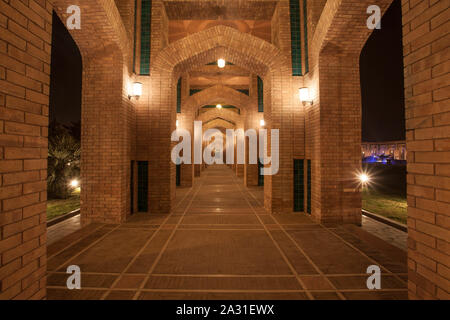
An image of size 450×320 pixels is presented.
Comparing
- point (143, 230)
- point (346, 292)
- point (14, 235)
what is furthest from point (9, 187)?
point (346, 292)

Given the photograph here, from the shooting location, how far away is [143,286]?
2.91 m

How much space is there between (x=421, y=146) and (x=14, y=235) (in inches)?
153

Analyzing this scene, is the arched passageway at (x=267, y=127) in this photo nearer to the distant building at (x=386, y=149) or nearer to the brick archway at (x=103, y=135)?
the brick archway at (x=103, y=135)

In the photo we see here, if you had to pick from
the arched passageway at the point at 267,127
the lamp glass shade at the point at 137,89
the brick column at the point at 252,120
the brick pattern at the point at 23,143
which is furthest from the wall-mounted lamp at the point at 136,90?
the brick column at the point at 252,120

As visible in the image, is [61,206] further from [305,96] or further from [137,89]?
[305,96]

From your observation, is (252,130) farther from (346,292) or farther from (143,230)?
(346,292)

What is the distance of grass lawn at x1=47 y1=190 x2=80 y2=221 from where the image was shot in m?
6.72

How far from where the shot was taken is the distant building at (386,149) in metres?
63.8

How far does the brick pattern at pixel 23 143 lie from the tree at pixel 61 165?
7949mm

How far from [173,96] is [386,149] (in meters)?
85.4

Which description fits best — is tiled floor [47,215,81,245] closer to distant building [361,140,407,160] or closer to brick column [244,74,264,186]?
brick column [244,74,264,186]

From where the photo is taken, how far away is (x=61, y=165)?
9008 mm

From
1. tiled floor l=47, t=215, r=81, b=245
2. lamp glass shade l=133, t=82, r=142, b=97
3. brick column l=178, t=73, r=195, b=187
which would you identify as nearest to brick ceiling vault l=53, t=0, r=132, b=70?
lamp glass shade l=133, t=82, r=142, b=97

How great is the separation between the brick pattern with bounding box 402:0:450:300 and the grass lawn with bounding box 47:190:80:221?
7.97m
